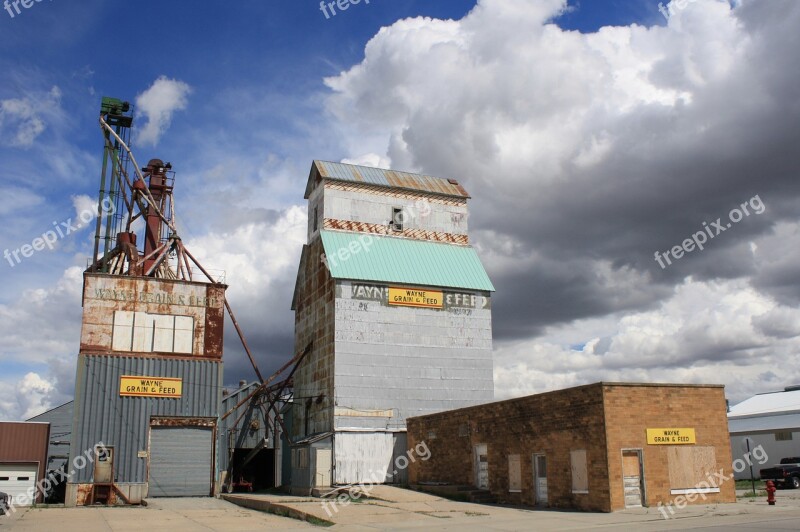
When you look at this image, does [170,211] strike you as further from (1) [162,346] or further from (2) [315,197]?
(1) [162,346]

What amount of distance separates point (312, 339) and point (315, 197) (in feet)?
28.8

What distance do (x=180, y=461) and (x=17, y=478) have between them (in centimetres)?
871

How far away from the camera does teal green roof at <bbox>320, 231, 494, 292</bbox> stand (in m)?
39.4

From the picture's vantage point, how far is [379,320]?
3881cm

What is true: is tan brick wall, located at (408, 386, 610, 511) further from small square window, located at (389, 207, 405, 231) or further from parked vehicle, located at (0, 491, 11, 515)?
parked vehicle, located at (0, 491, 11, 515)

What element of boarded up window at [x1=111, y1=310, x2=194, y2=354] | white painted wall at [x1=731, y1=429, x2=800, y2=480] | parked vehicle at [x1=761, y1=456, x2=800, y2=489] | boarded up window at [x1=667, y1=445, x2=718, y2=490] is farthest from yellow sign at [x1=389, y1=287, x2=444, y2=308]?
white painted wall at [x1=731, y1=429, x2=800, y2=480]

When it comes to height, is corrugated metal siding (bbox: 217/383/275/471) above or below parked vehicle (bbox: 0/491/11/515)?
above

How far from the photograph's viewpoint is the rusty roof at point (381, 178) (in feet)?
140

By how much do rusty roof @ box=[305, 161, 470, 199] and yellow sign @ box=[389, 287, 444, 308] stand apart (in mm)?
7163

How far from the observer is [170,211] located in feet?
166

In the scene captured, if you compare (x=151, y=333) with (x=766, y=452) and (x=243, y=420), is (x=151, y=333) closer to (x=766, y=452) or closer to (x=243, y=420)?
(x=243, y=420)

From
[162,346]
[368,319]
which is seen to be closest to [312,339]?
[368,319]

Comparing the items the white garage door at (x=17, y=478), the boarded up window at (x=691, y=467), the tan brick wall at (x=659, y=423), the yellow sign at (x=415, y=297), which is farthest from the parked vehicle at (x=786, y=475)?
the white garage door at (x=17, y=478)

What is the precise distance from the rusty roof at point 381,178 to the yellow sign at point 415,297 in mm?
7163
